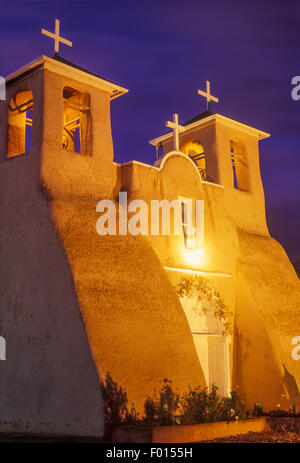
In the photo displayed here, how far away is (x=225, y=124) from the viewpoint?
16.7 m

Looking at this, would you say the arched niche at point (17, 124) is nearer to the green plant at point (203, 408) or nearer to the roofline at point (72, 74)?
the roofline at point (72, 74)

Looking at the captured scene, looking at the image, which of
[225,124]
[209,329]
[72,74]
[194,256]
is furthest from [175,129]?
[209,329]

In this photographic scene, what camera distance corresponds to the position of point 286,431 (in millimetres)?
11250

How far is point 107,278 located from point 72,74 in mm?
5158

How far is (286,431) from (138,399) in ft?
11.3

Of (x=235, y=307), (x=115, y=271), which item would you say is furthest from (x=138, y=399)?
(x=235, y=307)

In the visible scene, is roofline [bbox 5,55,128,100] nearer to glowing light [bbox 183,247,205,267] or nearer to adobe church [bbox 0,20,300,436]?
adobe church [bbox 0,20,300,436]

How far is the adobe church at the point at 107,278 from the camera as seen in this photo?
10.2m

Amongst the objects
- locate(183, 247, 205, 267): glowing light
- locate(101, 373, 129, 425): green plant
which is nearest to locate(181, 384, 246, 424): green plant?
locate(101, 373, 129, 425): green plant

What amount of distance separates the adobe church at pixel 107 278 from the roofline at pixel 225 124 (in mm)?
49

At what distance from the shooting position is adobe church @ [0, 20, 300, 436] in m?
10.2

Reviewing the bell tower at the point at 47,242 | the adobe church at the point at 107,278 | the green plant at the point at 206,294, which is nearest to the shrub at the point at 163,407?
the adobe church at the point at 107,278

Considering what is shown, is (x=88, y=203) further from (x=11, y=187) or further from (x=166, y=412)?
(x=166, y=412)

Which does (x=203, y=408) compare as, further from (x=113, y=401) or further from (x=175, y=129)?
(x=175, y=129)
